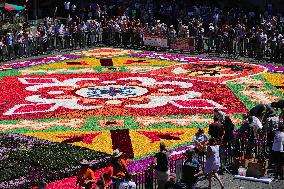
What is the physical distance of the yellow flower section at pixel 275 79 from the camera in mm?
30362

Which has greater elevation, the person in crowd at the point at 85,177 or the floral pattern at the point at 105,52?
the floral pattern at the point at 105,52

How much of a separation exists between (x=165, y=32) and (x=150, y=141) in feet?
70.1

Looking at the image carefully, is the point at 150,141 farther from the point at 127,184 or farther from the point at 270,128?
the point at 127,184

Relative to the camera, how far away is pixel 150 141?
833 inches

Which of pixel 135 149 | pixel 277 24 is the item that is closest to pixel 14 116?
pixel 135 149

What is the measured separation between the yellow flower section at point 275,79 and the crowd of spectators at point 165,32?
13.4ft

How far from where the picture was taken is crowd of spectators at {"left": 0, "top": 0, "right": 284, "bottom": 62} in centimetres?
3809

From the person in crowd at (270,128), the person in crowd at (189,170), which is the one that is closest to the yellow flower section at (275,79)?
the person in crowd at (270,128)

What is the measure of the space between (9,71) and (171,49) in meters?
11.9

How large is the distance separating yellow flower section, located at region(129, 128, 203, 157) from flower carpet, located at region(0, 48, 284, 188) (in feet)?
0.10

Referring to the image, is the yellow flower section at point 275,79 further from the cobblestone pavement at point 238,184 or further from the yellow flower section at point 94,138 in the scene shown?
the cobblestone pavement at point 238,184

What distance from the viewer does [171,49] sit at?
4181cm

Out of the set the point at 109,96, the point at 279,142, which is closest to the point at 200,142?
the point at 279,142

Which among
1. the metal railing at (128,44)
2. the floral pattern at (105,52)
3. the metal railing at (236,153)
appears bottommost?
the metal railing at (236,153)
